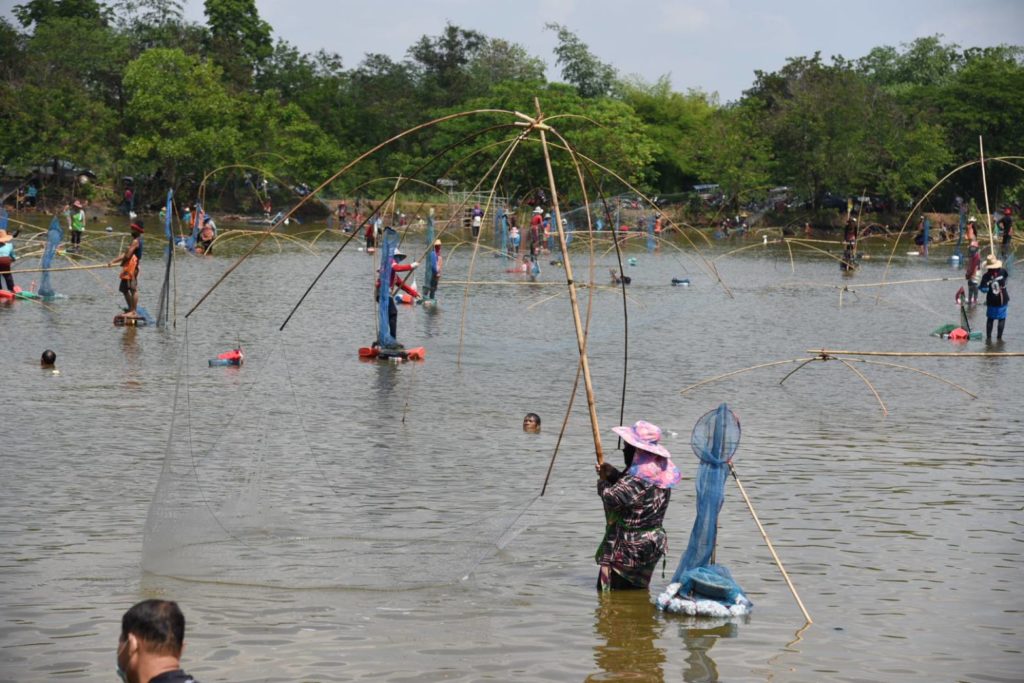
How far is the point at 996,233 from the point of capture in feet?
164

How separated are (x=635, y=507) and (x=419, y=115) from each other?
66.3m

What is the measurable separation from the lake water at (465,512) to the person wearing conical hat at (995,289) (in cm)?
174

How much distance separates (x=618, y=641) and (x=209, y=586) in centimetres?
234

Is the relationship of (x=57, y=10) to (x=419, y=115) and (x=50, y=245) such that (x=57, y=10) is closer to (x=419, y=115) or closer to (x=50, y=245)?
(x=419, y=115)

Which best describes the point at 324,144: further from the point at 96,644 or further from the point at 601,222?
the point at 96,644

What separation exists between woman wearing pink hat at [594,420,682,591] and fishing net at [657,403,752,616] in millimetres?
208

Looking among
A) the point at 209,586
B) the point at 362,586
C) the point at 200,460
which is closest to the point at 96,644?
the point at 209,586

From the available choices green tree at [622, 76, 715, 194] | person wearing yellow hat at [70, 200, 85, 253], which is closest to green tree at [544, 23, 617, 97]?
green tree at [622, 76, 715, 194]

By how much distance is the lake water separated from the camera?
6.66 m

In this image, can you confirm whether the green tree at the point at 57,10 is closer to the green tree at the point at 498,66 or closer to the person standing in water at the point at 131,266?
the green tree at the point at 498,66

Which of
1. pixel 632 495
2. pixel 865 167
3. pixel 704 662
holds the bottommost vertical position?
Answer: pixel 704 662

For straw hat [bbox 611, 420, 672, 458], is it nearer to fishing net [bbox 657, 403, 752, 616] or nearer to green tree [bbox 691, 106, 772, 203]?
fishing net [bbox 657, 403, 752, 616]

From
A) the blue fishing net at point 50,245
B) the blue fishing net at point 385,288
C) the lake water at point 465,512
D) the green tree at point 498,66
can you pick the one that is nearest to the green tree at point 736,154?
the green tree at point 498,66

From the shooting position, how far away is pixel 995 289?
65.3ft
